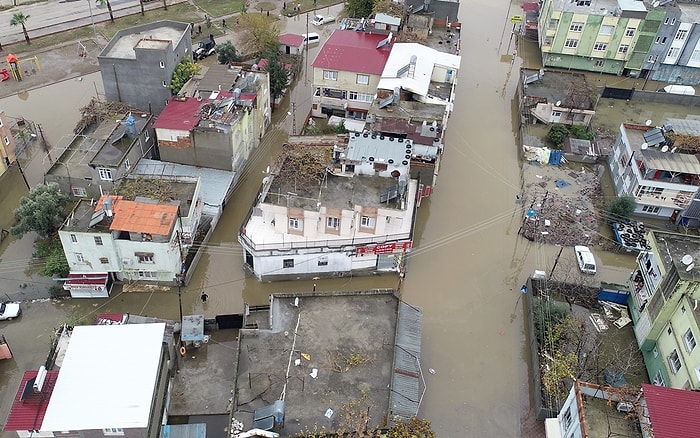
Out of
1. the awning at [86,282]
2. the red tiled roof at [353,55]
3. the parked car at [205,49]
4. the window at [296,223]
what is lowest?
the awning at [86,282]

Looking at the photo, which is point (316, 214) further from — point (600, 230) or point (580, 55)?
point (580, 55)

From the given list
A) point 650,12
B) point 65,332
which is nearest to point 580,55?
point 650,12

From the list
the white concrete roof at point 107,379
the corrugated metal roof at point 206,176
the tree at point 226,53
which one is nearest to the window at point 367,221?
the corrugated metal roof at point 206,176

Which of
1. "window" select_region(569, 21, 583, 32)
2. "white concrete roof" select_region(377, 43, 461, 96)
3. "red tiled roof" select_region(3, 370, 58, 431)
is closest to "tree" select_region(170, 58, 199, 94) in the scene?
"white concrete roof" select_region(377, 43, 461, 96)

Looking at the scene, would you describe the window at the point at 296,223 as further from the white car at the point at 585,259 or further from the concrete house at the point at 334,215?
the white car at the point at 585,259

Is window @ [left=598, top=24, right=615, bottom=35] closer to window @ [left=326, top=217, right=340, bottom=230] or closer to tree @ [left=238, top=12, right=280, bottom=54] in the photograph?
tree @ [left=238, top=12, right=280, bottom=54]

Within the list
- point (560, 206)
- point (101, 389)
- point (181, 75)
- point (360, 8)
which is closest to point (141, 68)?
point (181, 75)
